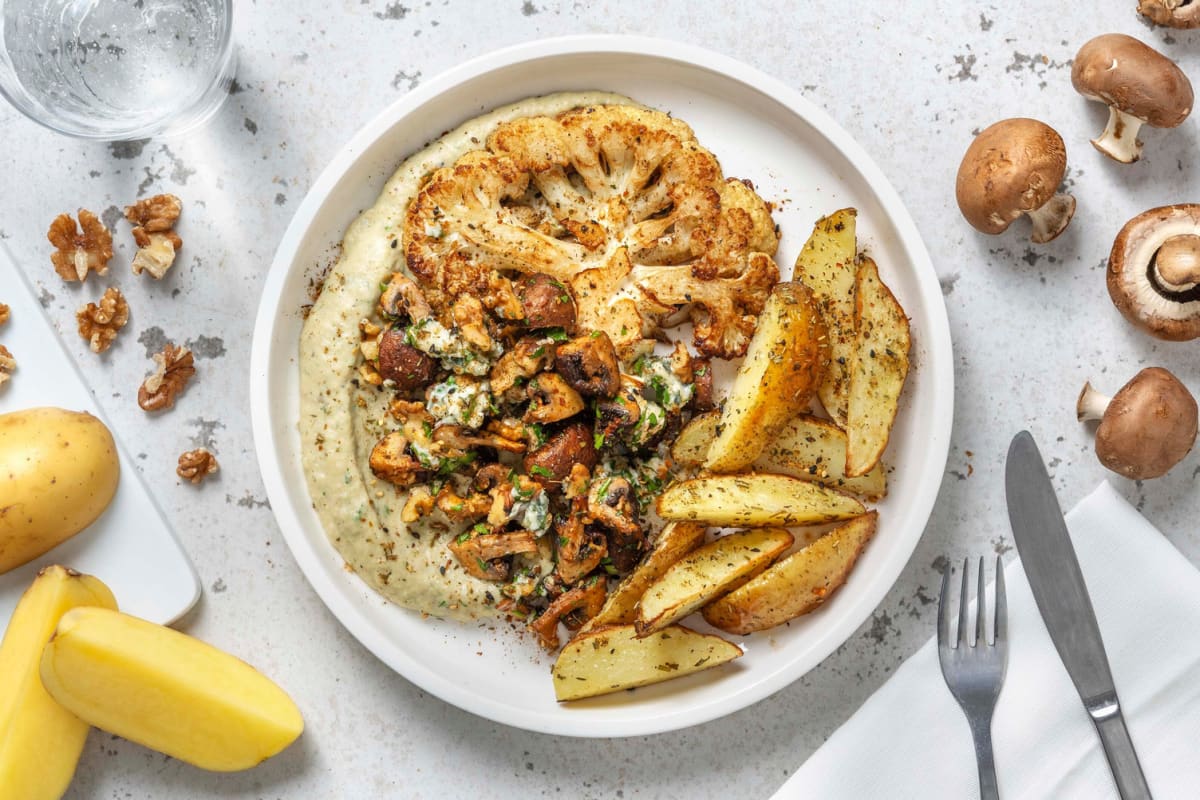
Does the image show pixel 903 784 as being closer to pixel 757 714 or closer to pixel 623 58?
pixel 757 714

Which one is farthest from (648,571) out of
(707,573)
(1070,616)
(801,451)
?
(1070,616)

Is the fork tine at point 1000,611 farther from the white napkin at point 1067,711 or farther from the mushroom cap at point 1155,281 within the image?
the mushroom cap at point 1155,281

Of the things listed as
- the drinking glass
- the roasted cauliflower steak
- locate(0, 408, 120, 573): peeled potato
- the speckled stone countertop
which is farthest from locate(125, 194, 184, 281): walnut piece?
the roasted cauliflower steak

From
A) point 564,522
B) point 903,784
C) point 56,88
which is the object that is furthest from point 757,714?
point 56,88

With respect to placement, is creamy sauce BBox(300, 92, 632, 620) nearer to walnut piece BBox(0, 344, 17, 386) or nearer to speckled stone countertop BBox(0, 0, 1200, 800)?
speckled stone countertop BBox(0, 0, 1200, 800)

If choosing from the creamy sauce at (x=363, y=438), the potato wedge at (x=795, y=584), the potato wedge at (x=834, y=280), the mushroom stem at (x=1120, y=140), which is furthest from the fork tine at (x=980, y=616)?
the creamy sauce at (x=363, y=438)

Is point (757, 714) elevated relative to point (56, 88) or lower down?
lower down
